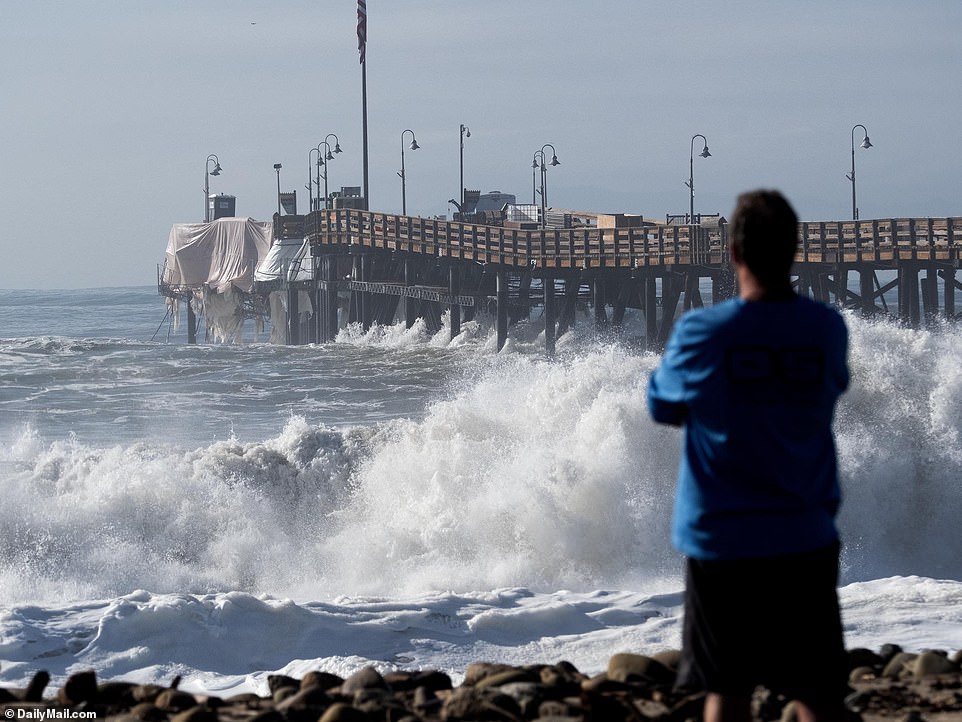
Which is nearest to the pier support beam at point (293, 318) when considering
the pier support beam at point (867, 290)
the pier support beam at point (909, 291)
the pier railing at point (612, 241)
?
the pier railing at point (612, 241)

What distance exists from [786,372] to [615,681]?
207 cm

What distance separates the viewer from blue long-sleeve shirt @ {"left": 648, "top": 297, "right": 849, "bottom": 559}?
2805 millimetres

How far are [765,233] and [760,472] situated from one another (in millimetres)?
521

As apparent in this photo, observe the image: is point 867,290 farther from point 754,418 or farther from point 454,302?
point 754,418

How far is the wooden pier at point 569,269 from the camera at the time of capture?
33062 mm

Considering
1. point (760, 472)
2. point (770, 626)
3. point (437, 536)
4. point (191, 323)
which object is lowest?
Result: point (437, 536)

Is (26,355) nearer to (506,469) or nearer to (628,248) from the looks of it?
(628,248)

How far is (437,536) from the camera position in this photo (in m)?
12.0

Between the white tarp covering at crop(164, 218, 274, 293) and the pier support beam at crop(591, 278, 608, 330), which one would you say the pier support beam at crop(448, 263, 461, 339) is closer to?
the pier support beam at crop(591, 278, 608, 330)

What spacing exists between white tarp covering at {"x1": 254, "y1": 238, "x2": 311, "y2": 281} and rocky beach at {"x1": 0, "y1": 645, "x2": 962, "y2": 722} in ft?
150

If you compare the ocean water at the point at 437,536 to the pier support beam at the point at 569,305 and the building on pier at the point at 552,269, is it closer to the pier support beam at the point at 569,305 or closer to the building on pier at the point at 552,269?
the building on pier at the point at 552,269

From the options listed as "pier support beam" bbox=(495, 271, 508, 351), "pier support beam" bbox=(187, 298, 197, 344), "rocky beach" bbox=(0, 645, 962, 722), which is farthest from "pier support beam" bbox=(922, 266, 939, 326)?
"pier support beam" bbox=(187, 298, 197, 344)

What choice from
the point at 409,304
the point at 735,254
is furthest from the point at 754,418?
the point at 409,304

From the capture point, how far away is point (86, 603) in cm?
786
